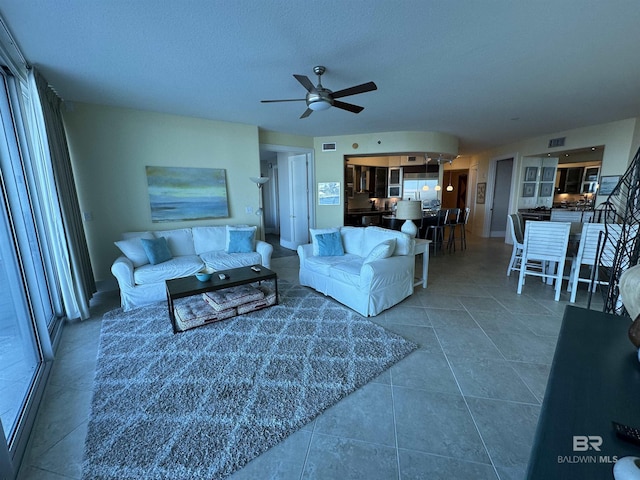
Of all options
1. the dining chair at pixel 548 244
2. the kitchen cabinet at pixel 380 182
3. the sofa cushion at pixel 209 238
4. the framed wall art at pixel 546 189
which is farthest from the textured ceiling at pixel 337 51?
the kitchen cabinet at pixel 380 182

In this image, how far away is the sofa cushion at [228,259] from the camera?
3.85 metres

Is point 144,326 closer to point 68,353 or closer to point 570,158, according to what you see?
point 68,353

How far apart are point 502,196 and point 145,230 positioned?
30.8 feet

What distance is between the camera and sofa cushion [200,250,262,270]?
12.6 ft

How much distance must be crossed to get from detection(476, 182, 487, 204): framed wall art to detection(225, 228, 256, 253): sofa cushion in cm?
787

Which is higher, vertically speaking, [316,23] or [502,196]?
[316,23]

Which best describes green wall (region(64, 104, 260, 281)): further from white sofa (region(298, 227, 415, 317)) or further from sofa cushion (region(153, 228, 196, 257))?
white sofa (region(298, 227, 415, 317))

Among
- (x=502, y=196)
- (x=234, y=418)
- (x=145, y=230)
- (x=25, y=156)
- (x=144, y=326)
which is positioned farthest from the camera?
(x=502, y=196)

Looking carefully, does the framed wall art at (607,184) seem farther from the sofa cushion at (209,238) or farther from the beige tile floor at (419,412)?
the sofa cushion at (209,238)

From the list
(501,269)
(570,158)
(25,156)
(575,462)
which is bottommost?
(501,269)

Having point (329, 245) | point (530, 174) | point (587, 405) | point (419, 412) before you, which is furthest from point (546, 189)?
point (587, 405)

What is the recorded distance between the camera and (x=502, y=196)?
26.3ft

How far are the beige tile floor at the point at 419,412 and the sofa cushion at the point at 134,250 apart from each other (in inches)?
32.6

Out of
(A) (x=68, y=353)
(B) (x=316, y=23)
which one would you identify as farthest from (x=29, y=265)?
(B) (x=316, y=23)
